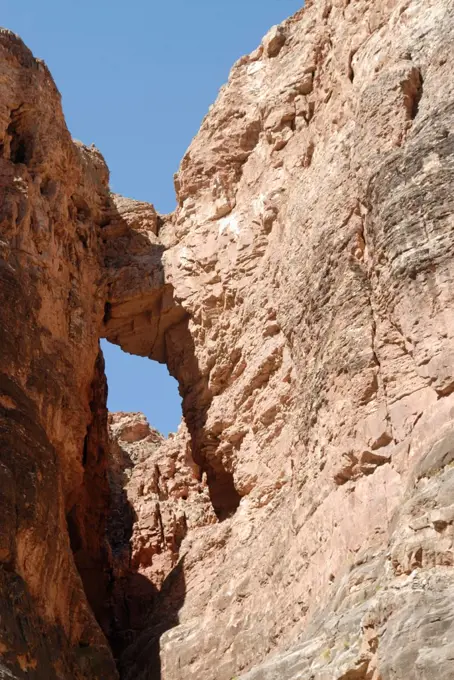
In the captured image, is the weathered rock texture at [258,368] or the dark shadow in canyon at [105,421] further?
the dark shadow in canyon at [105,421]

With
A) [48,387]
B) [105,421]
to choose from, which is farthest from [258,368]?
[105,421]

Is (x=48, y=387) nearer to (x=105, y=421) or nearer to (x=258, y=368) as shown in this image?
(x=258, y=368)

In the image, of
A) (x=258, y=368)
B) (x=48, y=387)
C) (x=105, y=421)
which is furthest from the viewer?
(x=105, y=421)

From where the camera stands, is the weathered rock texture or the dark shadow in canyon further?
the dark shadow in canyon

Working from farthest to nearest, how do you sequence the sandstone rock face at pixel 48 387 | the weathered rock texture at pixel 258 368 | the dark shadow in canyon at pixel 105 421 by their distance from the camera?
the dark shadow in canyon at pixel 105 421
the sandstone rock face at pixel 48 387
the weathered rock texture at pixel 258 368

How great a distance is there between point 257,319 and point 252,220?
313cm

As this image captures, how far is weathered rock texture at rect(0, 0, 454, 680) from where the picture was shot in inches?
734

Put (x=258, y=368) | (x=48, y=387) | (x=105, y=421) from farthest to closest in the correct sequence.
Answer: (x=105, y=421)
(x=258, y=368)
(x=48, y=387)

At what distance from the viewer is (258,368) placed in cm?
2672

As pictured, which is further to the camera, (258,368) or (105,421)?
(105,421)

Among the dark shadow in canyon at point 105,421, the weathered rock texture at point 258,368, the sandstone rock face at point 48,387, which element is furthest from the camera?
the dark shadow in canyon at point 105,421

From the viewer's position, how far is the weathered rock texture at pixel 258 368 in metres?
18.6

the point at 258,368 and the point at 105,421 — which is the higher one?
the point at 105,421

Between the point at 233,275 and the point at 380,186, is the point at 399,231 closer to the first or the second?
the point at 380,186
